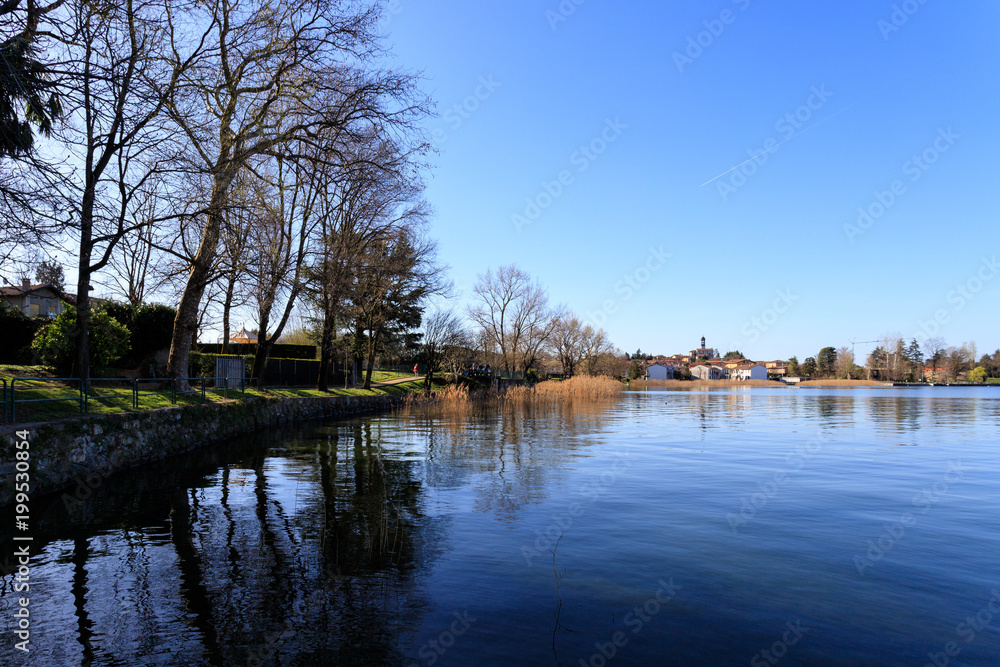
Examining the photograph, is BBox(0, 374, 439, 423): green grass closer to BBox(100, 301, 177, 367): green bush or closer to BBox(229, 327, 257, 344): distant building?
BBox(100, 301, 177, 367): green bush

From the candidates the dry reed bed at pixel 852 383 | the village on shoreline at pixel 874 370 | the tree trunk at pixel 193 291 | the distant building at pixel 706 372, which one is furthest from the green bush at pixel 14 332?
the distant building at pixel 706 372

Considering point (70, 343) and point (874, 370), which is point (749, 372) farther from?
point (70, 343)

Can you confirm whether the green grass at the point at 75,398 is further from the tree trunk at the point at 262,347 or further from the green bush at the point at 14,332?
the green bush at the point at 14,332

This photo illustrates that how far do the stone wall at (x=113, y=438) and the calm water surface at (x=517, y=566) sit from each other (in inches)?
23.7

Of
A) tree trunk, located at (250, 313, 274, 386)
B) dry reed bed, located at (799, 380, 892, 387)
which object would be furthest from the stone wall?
dry reed bed, located at (799, 380, 892, 387)

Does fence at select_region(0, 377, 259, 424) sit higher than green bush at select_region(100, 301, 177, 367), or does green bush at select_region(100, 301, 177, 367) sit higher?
green bush at select_region(100, 301, 177, 367)

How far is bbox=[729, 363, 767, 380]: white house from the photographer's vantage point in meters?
148

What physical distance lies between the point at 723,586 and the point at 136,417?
1211 centimetres

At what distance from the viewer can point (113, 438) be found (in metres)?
11.7

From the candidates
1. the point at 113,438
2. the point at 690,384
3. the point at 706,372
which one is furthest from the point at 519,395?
the point at 706,372

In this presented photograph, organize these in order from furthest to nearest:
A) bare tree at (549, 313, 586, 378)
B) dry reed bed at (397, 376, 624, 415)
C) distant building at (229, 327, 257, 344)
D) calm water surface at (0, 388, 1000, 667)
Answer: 1. bare tree at (549, 313, 586, 378)
2. distant building at (229, 327, 257, 344)
3. dry reed bed at (397, 376, 624, 415)
4. calm water surface at (0, 388, 1000, 667)

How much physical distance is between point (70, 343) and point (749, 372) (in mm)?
157577

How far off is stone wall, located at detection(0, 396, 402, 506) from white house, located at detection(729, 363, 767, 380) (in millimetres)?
145752

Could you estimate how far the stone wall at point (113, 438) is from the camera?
30.2ft
